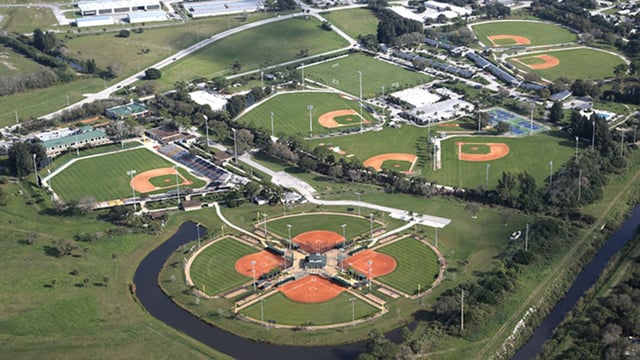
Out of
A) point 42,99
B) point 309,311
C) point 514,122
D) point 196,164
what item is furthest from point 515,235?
point 42,99

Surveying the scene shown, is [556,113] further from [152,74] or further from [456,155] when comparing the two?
[152,74]

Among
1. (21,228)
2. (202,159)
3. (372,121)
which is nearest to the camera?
(21,228)

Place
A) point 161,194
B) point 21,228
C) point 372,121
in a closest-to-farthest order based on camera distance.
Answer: point 21,228, point 161,194, point 372,121

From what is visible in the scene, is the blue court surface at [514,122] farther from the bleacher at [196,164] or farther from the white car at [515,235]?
the bleacher at [196,164]

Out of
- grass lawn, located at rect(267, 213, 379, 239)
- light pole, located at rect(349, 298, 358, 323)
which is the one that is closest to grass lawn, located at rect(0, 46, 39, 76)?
grass lawn, located at rect(267, 213, 379, 239)

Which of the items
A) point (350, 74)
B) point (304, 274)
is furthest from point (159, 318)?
point (350, 74)

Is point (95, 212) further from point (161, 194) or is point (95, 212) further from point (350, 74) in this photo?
point (350, 74)

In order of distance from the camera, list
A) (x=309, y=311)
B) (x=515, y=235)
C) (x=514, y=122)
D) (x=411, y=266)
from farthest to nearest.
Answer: (x=514, y=122)
(x=515, y=235)
(x=411, y=266)
(x=309, y=311)

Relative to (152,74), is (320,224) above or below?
below
